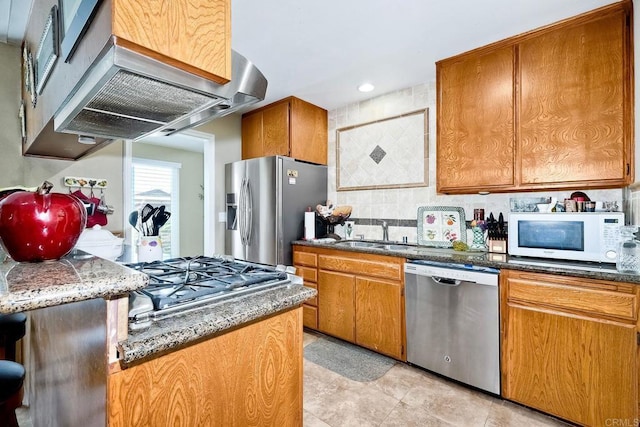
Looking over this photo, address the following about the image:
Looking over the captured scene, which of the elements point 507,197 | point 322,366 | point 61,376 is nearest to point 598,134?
point 507,197

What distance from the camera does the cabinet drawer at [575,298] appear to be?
1518 millimetres

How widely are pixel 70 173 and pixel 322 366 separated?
253 cm

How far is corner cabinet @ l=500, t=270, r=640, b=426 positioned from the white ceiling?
1637 mm

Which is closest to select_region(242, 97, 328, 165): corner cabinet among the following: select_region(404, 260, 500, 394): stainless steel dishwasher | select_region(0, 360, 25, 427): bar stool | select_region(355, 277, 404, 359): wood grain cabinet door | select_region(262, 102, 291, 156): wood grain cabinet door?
select_region(262, 102, 291, 156): wood grain cabinet door

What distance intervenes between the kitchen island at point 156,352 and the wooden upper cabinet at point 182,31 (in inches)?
23.5

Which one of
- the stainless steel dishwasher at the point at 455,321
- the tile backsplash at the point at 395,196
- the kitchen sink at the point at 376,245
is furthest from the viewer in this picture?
the kitchen sink at the point at 376,245

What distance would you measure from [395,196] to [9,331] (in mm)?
2896

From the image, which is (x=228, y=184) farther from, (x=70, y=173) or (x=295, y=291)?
(x=295, y=291)

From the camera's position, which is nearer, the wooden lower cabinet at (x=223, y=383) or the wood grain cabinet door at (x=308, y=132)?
the wooden lower cabinet at (x=223, y=383)

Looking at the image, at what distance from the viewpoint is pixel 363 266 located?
2578 millimetres

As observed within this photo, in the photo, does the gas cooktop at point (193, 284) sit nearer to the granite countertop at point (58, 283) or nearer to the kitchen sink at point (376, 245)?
the granite countertop at point (58, 283)

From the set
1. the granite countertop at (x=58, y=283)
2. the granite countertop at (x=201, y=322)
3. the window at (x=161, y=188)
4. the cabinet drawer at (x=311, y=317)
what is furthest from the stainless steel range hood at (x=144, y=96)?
the window at (x=161, y=188)

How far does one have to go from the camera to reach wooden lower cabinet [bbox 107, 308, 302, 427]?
720mm

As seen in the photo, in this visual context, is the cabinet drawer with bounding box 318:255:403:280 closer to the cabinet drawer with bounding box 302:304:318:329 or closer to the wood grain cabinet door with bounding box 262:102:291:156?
the cabinet drawer with bounding box 302:304:318:329
